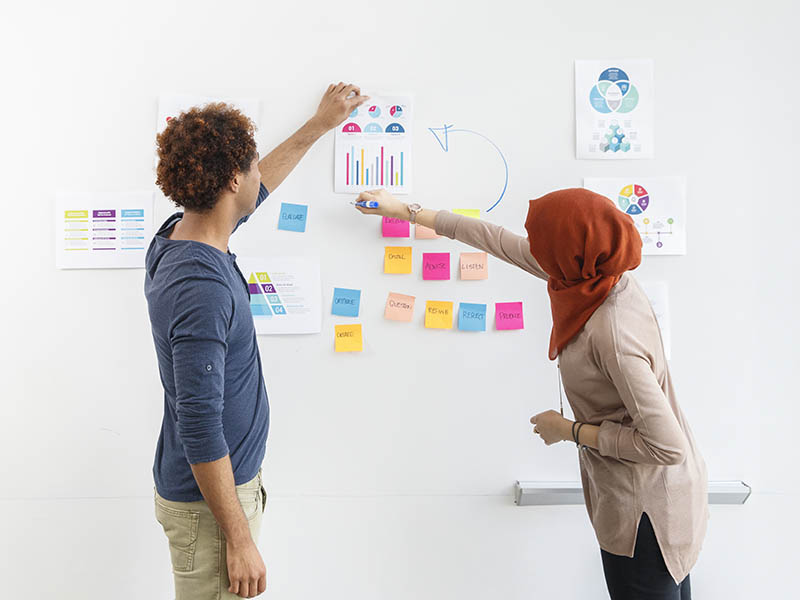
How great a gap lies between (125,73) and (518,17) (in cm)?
100

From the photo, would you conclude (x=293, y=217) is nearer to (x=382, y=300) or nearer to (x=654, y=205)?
(x=382, y=300)

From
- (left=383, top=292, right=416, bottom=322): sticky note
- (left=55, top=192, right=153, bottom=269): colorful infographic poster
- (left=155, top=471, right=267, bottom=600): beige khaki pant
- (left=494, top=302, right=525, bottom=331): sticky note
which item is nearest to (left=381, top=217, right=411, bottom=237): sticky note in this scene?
(left=383, top=292, right=416, bottom=322): sticky note

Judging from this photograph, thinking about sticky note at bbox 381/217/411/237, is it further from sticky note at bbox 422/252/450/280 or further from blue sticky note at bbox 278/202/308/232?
blue sticky note at bbox 278/202/308/232

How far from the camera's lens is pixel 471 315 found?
1.56 metres

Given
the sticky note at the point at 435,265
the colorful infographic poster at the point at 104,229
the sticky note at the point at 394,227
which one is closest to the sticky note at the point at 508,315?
the sticky note at the point at 435,265

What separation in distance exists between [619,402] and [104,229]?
128cm

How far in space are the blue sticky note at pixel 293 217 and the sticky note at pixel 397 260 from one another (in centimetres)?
22

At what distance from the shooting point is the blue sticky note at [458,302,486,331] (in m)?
1.56

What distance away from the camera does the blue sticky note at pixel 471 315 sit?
156 cm

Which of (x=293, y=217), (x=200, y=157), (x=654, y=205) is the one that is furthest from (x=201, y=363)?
(x=654, y=205)

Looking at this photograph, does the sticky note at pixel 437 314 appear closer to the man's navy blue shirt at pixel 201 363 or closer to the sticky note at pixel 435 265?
the sticky note at pixel 435 265

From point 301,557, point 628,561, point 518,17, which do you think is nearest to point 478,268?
point 518,17

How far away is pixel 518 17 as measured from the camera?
154cm

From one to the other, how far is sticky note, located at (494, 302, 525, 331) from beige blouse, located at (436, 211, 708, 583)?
38 centimetres
